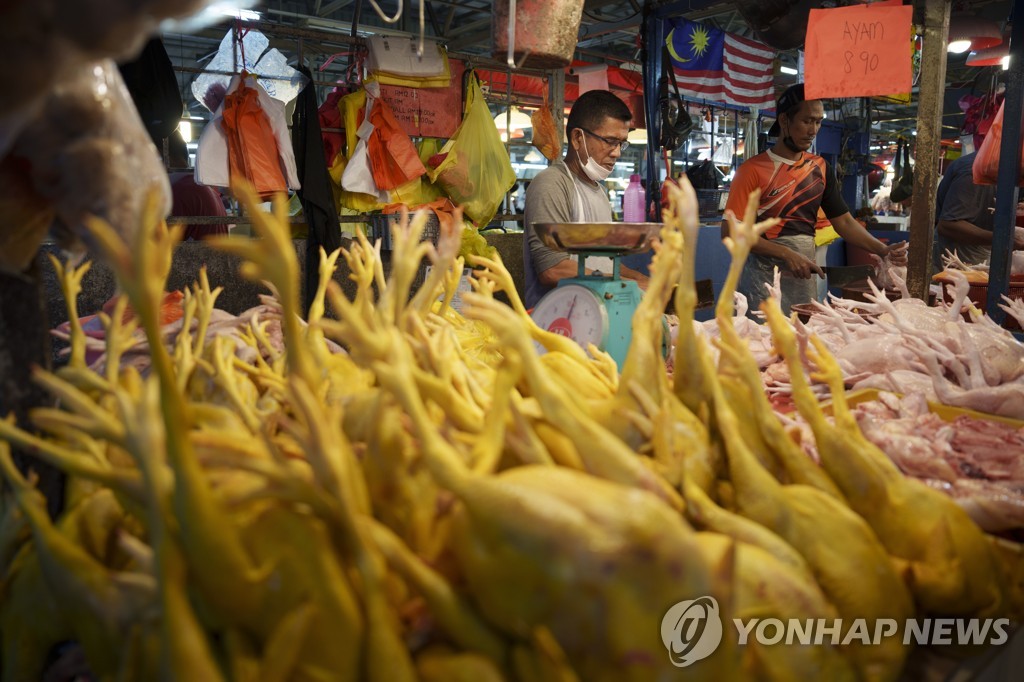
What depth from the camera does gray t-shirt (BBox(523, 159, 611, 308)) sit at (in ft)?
12.6

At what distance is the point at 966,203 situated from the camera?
209 inches

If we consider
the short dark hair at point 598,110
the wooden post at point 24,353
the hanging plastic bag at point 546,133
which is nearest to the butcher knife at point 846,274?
the short dark hair at point 598,110

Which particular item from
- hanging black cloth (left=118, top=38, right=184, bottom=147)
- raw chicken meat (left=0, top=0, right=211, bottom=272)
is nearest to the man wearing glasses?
hanging black cloth (left=118, top=38, right=184, bottom=147)

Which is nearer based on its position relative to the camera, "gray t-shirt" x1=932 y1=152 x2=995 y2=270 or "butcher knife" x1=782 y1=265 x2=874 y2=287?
"butcher knife" x1=782 y1=265 x2=874 y2=287

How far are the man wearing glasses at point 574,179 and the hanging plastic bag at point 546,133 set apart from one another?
2.40 m

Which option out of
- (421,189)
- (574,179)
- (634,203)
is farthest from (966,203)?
(634,203)

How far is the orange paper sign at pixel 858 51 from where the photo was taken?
3.19 metres

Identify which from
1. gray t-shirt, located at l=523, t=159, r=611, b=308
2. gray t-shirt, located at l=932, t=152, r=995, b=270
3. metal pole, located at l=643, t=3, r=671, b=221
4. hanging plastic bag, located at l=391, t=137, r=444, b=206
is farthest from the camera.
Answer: hanging plastic bag, located at l=391, t=137, r=444, b=206
